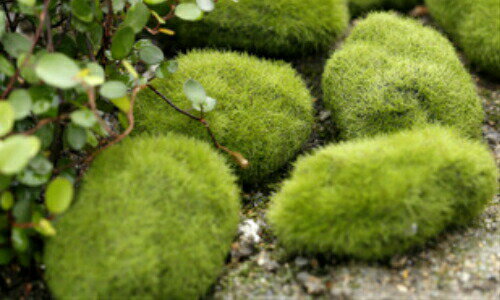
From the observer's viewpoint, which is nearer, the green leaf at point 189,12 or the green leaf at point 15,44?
the green leaf at point 15,44

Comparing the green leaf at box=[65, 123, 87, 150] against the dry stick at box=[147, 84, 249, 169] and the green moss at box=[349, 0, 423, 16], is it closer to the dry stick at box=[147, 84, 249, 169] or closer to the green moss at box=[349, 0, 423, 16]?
the dry stick at box=[147, 84, 249, 169]

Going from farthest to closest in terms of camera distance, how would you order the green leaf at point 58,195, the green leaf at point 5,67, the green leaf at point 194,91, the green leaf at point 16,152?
1. the green leaf at point 194,91
2. the green leaf at point 5,67
3. the green leaf at point 58,195
4. the green leaf at point 16,152

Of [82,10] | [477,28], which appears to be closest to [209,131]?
[82,10]

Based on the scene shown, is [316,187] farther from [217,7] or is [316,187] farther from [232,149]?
[217,7]

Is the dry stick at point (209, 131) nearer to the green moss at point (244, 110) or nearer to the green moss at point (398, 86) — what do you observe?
the green moss at point (244, 110)

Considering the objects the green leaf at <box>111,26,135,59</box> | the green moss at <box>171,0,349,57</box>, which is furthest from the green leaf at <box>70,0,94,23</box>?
the green moss at <box>171,0,349,57</box>

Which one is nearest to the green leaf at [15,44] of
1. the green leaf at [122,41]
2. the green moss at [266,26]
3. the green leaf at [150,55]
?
the green leaf at [122,41]

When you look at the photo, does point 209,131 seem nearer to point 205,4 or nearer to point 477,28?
point 205,4
